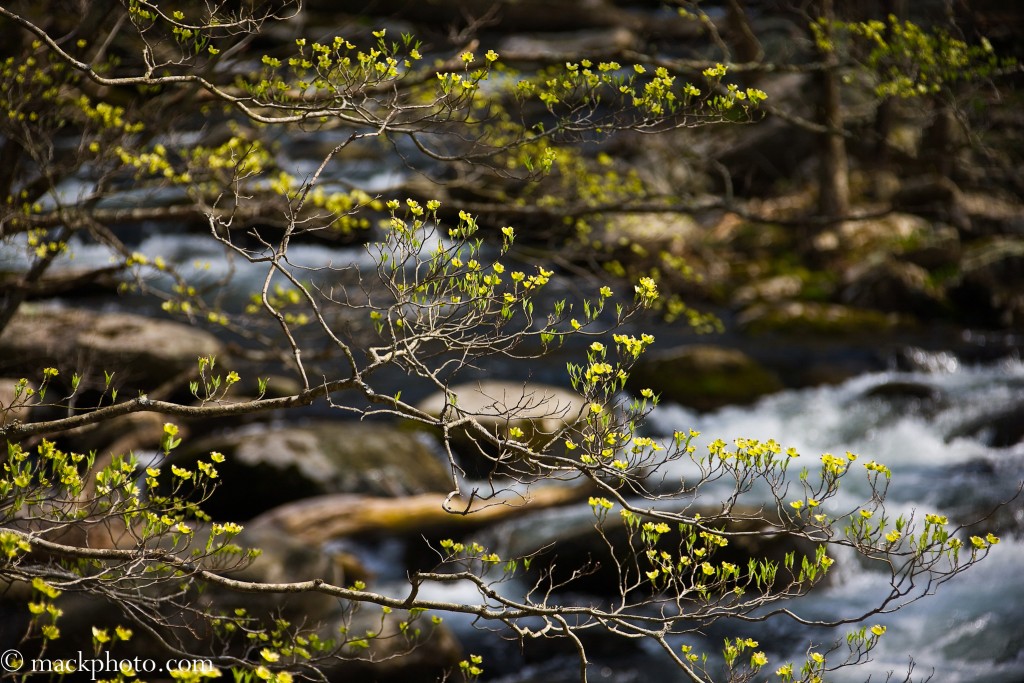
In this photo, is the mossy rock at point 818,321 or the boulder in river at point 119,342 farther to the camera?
the mossy rock at point 818,321

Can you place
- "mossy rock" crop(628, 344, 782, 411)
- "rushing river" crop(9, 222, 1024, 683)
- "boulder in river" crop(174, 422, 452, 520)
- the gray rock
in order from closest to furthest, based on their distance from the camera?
"rushing river" crop(9, 222, 1024, 683) → "boulder in river" crop(174, 422, 452, 520) → "mossy rock" crop(628, 344, 782, 411) → the gray rock

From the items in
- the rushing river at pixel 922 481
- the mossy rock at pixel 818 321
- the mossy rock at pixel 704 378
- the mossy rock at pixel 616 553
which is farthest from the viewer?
the mossy rock at pixel 818 321

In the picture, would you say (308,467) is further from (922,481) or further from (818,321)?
(818,321)

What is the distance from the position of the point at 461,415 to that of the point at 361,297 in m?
6.44

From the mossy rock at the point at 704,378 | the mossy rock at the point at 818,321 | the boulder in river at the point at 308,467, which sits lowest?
the mossy rock at the point at 818,321

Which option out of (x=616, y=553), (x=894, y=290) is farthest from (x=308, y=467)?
(x=894, y=290)

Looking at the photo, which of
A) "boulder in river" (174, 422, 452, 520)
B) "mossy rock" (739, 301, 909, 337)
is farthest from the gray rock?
"boulder in river" (174, 422, 452, 520)

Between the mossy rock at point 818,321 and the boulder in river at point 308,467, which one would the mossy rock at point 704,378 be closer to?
the mossy rock at point 818,321

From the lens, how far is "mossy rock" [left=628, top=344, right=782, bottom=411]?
12.5 m

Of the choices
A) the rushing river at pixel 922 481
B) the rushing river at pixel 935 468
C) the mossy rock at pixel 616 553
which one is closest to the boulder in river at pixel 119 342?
the rushing river at pixel 922 481

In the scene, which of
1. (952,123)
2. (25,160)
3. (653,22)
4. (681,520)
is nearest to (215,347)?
(25,160)

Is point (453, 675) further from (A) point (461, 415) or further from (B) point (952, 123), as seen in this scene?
(B) point (952, 123)

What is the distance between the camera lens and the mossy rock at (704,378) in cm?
1253

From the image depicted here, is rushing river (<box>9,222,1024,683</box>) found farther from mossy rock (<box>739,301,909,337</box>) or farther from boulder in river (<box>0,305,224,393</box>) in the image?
boulder in river (<box>0,305,224,393</box>)
